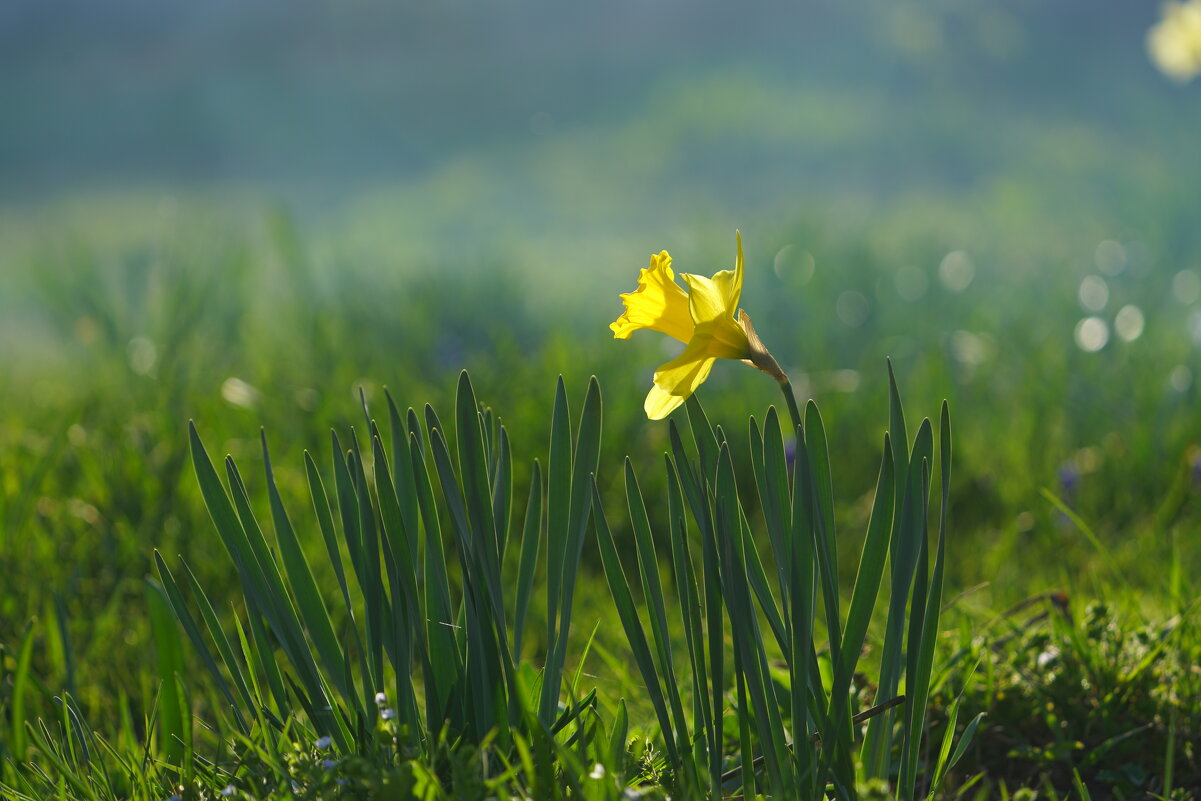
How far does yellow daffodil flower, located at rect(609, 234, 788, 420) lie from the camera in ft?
3.62

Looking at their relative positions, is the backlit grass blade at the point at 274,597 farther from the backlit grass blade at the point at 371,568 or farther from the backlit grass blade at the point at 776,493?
the backlit grass blade at the point at 776,493

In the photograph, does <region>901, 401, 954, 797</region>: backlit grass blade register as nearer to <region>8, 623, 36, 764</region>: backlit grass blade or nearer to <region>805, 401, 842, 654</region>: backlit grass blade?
<region>805, 401, 842, 654</region>: backlit grass blade

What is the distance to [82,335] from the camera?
4383mm

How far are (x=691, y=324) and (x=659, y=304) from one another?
1.8 inches

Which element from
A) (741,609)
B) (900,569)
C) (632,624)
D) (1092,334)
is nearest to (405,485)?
(632,624)

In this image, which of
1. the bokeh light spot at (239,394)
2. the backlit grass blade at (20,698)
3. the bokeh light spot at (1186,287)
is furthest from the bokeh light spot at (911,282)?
the backlit grass blade at (20,698)

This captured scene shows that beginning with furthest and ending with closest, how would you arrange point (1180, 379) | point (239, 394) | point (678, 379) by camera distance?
1. point (1180, 379)
2. point (239, 394)
3. point (678, 379)

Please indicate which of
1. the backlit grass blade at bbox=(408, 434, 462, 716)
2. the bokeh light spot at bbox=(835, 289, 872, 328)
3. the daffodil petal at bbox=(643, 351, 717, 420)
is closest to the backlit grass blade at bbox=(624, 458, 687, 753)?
the daffodil petal at bbox=(643, 351, 717, 420)

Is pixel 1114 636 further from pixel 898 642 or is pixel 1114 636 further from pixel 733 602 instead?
pixel 733 602

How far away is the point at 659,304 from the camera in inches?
46.8

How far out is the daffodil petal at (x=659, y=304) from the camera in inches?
46.1

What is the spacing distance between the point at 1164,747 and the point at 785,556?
85 centimetres

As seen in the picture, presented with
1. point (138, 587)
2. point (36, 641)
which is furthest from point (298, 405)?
point (36, 641)

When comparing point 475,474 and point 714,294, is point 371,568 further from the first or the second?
point 714,294
